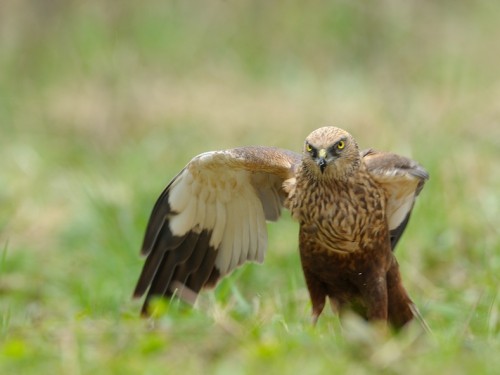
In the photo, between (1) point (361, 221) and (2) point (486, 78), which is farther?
(2) point (486, 78)

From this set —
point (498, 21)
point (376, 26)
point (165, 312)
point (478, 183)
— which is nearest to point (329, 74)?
point (376, 26)

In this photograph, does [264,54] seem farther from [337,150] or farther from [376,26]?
[337,150]

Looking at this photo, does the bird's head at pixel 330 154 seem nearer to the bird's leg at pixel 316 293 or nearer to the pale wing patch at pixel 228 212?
the bird's leg at pixel 316 293

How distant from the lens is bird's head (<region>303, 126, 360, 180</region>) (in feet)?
18.5

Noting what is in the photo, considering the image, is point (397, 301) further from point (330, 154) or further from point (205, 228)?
point (205, 228)

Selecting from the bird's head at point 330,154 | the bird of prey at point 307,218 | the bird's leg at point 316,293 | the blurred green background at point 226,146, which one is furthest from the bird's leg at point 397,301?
the bird's head at point 330,154

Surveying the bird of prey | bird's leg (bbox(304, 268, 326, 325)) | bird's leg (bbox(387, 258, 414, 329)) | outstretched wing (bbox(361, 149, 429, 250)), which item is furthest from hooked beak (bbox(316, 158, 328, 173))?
bird's leg (bbox(387, 258, 414, 329))

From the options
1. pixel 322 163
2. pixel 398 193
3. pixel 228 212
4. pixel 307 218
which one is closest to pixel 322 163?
pixel 322 163

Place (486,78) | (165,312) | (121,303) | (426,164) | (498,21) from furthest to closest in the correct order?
(498,21) < (486,78) < (426,164) < (121,303) < (165,312)

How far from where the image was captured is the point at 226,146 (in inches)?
443

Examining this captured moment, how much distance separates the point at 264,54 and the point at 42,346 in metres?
9.59

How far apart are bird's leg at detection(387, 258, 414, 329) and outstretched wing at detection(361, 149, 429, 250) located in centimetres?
35

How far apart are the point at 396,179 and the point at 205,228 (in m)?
1.31

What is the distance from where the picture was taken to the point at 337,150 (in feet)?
18.7
